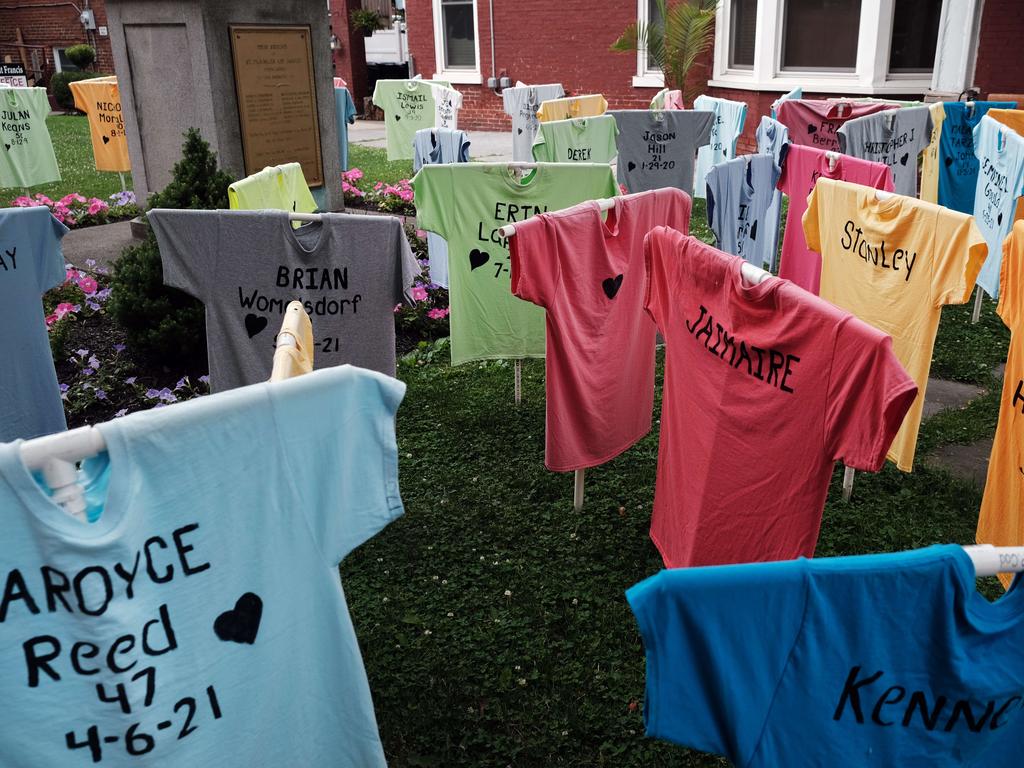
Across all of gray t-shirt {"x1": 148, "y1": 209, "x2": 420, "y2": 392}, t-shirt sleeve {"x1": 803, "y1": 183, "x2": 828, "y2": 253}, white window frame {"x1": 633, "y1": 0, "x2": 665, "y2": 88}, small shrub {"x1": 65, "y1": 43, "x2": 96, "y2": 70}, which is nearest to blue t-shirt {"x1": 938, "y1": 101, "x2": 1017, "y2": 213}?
t-shirt sleeve {"x1": 803, "y1": 183, "x2": 828, "y2": 253}

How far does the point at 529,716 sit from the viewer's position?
3275 mm

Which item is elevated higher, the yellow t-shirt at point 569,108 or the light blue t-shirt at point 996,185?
the yellow t-shirt at point 569,108

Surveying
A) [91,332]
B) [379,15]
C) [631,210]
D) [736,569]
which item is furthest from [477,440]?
[379,15]

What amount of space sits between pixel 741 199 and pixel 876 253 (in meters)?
2.09

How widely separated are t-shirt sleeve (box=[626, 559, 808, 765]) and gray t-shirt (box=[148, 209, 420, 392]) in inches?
103

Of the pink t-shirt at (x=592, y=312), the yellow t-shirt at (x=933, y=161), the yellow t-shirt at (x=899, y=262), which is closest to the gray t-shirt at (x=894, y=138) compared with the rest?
the yellow t-shirt at (x=933, y=161)

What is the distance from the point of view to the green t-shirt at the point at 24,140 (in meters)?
11.8

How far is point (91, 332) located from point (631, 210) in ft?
15.4

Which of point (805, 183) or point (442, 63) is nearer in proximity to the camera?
point (805, 183)

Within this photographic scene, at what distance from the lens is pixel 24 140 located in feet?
39.4

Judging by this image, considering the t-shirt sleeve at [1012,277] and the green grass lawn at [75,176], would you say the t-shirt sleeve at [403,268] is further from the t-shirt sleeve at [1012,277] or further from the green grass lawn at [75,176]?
the green grass lawn at [75,176]

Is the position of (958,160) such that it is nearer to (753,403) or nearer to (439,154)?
(439,154)

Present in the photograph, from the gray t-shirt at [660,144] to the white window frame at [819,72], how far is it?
5641 mm

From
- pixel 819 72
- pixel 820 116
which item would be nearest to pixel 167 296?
pixel 820 116
